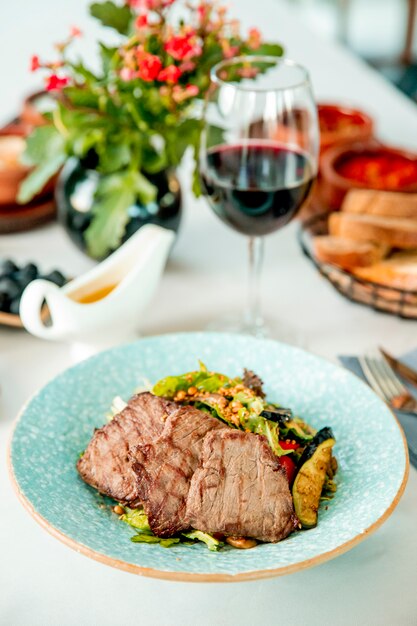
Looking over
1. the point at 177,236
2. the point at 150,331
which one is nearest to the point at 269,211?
the point at 150,331

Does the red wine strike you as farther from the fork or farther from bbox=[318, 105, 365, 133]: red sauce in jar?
bbox=[318, 105, 365, 133]: red sauce in jar

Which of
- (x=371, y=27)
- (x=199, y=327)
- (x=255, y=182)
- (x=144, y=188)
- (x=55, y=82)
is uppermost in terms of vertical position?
(x=55, y=82)

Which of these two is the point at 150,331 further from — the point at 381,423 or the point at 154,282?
the point at 381,423

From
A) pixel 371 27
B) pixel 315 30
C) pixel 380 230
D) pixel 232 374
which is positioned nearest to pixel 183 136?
pixel 380 230

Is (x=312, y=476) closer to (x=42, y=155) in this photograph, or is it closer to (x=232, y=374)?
(x=232, y=374)

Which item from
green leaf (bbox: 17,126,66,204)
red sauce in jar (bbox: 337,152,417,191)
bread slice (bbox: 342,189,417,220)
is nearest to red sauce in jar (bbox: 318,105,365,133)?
red sauce in jar (bbox: 337,152,417,191)

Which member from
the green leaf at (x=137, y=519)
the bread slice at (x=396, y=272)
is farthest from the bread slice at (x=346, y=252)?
the green leaf at (x=137, y=519)
